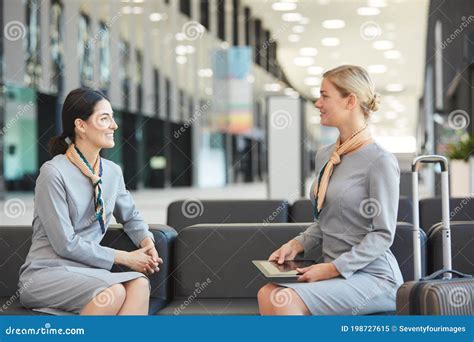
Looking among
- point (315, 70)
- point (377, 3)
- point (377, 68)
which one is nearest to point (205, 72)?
point (377, 3)

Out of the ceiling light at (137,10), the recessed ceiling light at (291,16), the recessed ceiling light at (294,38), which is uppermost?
the ceiling light at (137,10)

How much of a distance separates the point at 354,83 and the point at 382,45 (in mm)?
20135

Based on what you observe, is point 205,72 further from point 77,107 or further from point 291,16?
point 77,107

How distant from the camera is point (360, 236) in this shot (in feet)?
9.00

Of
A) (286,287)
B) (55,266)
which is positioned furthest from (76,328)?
(286,287)

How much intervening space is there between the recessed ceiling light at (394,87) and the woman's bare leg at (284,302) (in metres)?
30.2

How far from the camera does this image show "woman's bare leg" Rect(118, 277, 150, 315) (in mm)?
2764

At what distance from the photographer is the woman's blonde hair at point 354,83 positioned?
2730 mm

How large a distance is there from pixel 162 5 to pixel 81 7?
2123 mm

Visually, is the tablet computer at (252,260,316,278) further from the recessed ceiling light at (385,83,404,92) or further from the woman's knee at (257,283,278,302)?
the recessed ceiling light at (385,83,404,92)

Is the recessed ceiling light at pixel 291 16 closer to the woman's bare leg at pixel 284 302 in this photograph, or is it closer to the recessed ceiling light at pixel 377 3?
the recessed ceiling light at pixel 377 3

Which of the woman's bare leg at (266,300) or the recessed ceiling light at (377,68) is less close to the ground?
the recessed ceiling light at (377,68)

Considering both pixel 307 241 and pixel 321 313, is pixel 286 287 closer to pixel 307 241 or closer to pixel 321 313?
pixel 321 313

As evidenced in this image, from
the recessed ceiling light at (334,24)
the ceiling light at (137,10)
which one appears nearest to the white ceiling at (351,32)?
the recessed ceiling light at (334,24)
